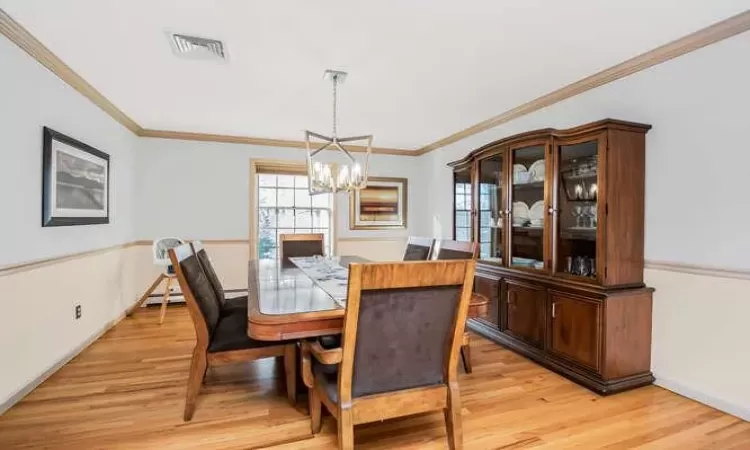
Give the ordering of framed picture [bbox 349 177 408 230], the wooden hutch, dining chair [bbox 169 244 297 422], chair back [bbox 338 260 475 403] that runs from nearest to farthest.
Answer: chair back [bbox 338 260 475 403] < dining chair [bbox 169 244 297 422] < the wooden hutch < framed picture [bbox 349 177 408 230]

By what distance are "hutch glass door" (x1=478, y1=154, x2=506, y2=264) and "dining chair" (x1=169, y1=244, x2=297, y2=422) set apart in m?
2.09

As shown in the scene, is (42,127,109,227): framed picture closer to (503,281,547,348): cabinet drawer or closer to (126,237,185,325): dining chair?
(126,237,185,325): dining chair

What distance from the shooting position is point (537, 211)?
3061 millimetres

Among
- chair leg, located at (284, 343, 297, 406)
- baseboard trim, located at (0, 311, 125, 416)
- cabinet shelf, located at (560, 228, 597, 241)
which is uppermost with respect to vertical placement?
cabinet shelf, located at (560, 228, 597, 241)

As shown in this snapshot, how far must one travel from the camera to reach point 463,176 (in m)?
4.06

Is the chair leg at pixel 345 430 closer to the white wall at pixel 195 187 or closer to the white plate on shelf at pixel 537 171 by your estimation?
the white plate on shelf at pixel 537 171

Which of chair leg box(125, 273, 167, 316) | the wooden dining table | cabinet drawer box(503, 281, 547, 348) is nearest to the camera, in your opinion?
the wooden dining table

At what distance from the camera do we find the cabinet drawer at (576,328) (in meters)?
2.47

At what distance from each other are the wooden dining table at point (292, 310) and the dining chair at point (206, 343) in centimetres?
27

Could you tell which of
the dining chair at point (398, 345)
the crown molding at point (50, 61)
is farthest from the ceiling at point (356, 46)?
the dining chair at point (398, 345)

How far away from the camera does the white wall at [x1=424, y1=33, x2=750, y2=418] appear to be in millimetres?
2143

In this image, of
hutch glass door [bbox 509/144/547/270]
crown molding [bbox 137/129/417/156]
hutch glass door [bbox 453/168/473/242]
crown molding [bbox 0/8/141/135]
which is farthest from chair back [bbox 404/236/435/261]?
crown molding [bbox 0/8/141/135]

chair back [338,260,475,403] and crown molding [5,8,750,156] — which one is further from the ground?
crown molding [5,8,750,156]

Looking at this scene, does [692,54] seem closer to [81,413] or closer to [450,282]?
[450,282]
